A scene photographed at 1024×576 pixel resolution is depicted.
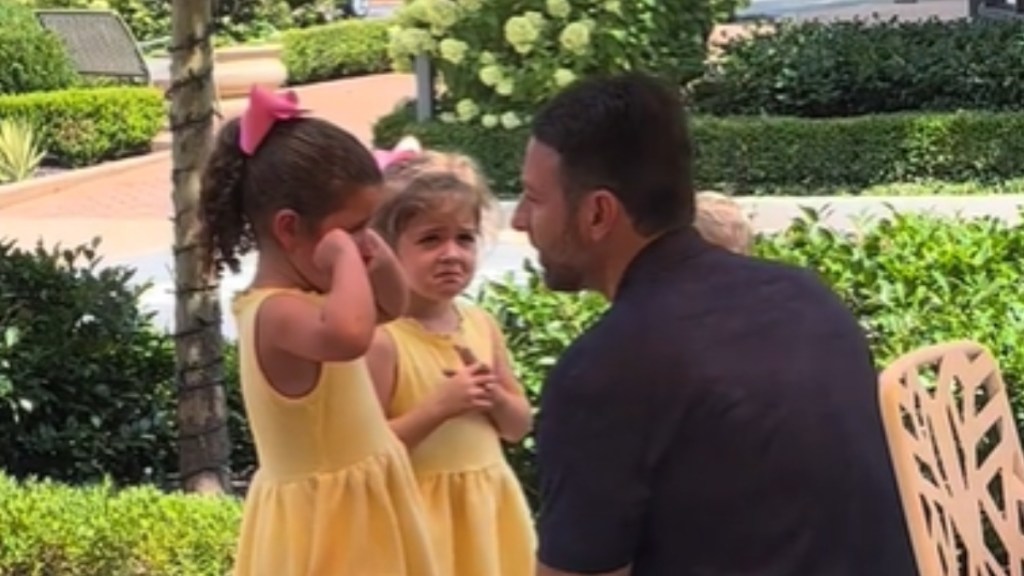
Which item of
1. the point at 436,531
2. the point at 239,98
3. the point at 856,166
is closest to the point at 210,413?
the point at 436,531

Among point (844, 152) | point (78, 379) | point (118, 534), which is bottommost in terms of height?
point (844, 152)

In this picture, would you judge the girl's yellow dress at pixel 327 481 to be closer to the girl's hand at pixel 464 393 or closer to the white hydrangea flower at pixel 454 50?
the girl's hand at pixel 464 393

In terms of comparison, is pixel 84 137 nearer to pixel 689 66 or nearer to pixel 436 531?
pixel 689 66

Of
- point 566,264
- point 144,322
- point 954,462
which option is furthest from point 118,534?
point 566,264

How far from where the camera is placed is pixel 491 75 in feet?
44.9

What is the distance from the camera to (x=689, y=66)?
14.5m

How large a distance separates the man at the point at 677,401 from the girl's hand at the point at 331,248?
74 centimetres

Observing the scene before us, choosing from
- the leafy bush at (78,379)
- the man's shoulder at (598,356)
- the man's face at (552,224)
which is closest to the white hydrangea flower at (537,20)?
the leafy bush at (78,379)

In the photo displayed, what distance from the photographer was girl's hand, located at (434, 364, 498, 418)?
3.36m

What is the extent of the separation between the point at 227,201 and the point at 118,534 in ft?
5.84

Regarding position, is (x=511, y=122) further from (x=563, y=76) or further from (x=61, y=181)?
(x=61, y=181)

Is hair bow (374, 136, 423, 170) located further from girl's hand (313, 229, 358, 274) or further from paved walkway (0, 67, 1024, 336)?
paved walkway (0, 67, 1024, 336)

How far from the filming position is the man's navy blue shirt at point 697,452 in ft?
6.90

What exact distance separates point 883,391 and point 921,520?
8.7 inches
